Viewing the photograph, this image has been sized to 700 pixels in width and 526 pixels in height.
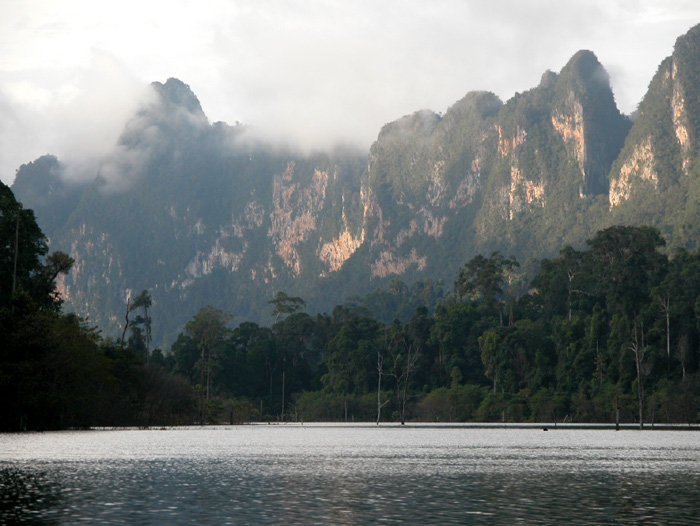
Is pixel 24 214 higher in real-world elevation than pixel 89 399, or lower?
higher

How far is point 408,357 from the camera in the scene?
465 ft

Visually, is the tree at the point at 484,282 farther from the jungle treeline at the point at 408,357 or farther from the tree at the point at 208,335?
the tree at the point at 208,335

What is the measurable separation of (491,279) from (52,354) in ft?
377

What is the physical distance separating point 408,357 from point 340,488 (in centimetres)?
11450

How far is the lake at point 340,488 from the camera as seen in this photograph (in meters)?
21.4

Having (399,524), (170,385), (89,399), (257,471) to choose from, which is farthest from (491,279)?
(399,524)

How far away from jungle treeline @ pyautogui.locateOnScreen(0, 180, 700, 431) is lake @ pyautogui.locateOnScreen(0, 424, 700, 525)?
3130 cm

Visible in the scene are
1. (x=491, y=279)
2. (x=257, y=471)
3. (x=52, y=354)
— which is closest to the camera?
(x=257, y=471)

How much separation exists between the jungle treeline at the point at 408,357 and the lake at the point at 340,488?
31.3 m

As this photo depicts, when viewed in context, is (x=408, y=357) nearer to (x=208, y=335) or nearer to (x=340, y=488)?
(x=208, y=335)

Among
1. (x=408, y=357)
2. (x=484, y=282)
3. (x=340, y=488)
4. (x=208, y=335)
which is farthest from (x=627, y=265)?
(x=340, y=488)

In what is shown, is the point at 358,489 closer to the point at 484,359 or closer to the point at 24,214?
the point at 24,214

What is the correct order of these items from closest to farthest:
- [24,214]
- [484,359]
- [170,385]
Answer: [24,214] < [170,385] < [484,359]

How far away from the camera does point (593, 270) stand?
148125mm
